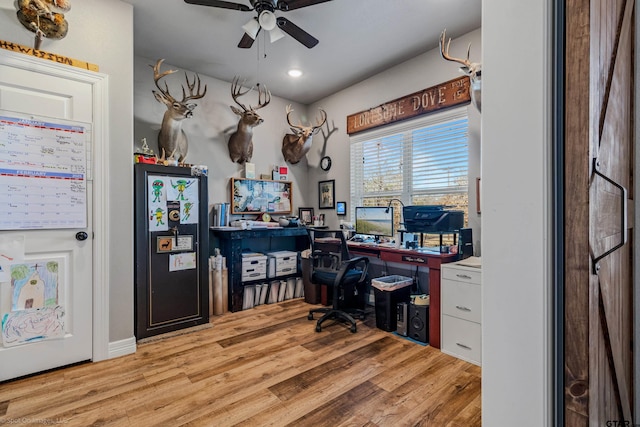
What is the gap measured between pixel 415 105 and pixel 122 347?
3724 mm

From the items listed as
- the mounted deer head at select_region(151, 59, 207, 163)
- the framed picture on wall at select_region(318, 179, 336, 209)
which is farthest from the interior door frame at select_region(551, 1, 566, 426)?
the framed picture on wall at select_region(318, 179, 336, 209)

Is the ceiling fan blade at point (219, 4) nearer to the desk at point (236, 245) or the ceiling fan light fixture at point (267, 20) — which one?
the ceiling fan light fixture at point (267, 20)

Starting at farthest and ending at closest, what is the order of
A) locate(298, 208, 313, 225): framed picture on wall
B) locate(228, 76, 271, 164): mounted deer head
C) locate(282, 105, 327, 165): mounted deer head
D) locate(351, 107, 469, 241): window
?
1. locate(298, 208, 313, 225): framed picture on wall
2. locate(282, 105, 327, 165): mounted deer head
3. locate(228, 76, 271, 164): mounted deer head
4. locate(351, 107, 469, 241): window

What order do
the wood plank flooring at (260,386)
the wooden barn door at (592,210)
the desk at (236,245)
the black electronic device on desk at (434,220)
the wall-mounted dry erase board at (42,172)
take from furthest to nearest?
the desk at (236,245), the black electronic device on desk at (434,220), the wall-mounted dry erase board at (42,172), the wood plank flooring at (260,386), the wooden barn door at (592,210)

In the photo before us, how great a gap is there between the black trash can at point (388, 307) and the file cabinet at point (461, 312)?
0.51 metres

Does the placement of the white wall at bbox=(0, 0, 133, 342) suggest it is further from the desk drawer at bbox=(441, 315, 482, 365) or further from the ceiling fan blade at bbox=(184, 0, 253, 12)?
the desk drawer at bbox=(441, 315, 482, 365)

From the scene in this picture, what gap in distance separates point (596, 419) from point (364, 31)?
3.22 meters

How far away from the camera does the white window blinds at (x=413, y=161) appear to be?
316 centimetres

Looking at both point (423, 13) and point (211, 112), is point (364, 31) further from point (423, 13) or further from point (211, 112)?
point (211, 112)

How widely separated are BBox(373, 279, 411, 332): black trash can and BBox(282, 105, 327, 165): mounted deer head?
243 centimetres

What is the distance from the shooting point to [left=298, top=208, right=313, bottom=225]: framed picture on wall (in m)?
4.76

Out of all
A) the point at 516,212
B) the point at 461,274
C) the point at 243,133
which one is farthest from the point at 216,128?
the point at 516,212

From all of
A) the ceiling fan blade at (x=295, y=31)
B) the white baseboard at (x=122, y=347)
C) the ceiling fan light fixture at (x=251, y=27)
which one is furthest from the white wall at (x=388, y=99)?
the white baseboard at (x=122, y=347)

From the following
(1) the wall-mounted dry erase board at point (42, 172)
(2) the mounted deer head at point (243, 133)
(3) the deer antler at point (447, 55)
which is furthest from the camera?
(2) the mounted deer head at point (243, 133)
